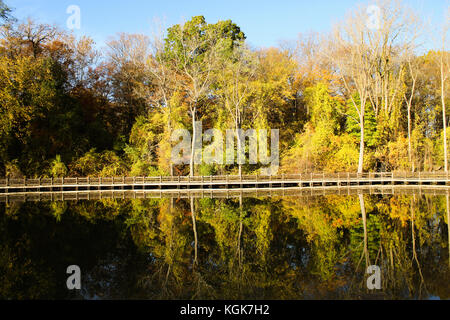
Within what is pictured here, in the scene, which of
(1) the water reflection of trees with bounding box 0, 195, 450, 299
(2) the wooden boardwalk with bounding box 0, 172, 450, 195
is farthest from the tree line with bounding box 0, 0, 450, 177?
(1) the water reflection of trees with bounding box 0, 195, 450, 299

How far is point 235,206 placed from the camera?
1927cm

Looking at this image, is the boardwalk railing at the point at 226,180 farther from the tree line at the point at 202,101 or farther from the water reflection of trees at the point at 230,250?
the water reflection of trees at the point at 230,250

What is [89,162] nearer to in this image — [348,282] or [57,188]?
[57,188]

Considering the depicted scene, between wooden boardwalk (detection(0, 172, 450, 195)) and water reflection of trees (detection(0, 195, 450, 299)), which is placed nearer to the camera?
water reflection of trees (detection(0, 195, 450, 299))

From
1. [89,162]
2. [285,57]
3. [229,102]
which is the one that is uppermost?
[285,57]

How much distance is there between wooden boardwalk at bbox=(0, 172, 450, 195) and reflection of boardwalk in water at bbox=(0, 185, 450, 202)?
3.28ft

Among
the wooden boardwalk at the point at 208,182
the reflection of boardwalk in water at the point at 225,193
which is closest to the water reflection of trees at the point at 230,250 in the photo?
the reflection of boardwalk in water at the point at 225,193

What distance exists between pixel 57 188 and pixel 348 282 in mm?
27205

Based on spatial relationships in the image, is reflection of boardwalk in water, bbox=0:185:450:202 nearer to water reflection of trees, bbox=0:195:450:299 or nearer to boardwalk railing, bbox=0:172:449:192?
boardwalk railing, bbox=0:172:449:192

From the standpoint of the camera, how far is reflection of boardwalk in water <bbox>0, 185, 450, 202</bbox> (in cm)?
2353

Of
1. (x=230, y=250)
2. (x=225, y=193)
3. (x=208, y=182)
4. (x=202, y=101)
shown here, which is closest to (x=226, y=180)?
(x=208, y=182)

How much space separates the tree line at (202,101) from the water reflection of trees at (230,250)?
14.2 m

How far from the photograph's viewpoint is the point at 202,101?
121 ft
